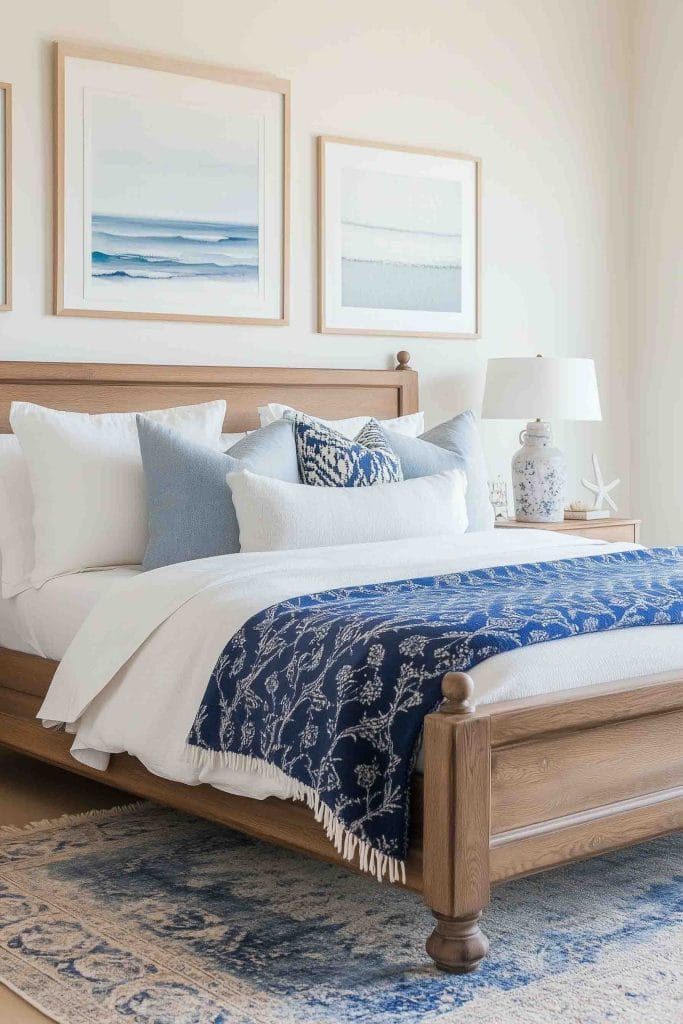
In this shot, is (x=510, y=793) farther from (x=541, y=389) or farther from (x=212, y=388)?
(x=541, y=389)

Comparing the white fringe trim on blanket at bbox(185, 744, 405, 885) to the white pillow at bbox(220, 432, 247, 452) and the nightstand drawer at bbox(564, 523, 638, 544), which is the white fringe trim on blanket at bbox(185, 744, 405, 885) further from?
the nightstand drawer at bbox(564, 523, 638, 544)

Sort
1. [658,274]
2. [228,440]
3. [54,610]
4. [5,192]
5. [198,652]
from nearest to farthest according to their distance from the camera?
1. [198,652]
2. [54,610]
3. [5,192]
4. [228,440]
5. [658,274]

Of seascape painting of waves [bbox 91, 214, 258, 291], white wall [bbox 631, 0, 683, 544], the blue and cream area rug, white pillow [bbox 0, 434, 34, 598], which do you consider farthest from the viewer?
white wall [bbox 631, 0, 683, 544]

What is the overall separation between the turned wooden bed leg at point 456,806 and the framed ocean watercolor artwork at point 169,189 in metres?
2.25

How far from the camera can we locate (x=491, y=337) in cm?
513

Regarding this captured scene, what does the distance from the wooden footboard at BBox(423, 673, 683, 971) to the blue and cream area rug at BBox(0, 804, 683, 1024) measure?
138mm

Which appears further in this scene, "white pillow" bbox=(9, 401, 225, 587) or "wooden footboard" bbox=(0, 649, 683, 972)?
"white pillow" bbox=(9, 401, 225, 587)

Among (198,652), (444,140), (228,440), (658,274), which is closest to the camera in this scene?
(198,652)

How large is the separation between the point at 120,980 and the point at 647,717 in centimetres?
107

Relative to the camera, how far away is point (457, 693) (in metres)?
2.23

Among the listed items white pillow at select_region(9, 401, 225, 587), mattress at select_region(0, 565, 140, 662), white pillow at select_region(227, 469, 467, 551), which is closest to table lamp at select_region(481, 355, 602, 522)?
white pillow at select_region(227, 469, 467, 551)

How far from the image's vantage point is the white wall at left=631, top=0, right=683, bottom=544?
533cm

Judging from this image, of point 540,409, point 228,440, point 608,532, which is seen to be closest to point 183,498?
point 228,440

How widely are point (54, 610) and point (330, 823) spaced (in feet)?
4.03
